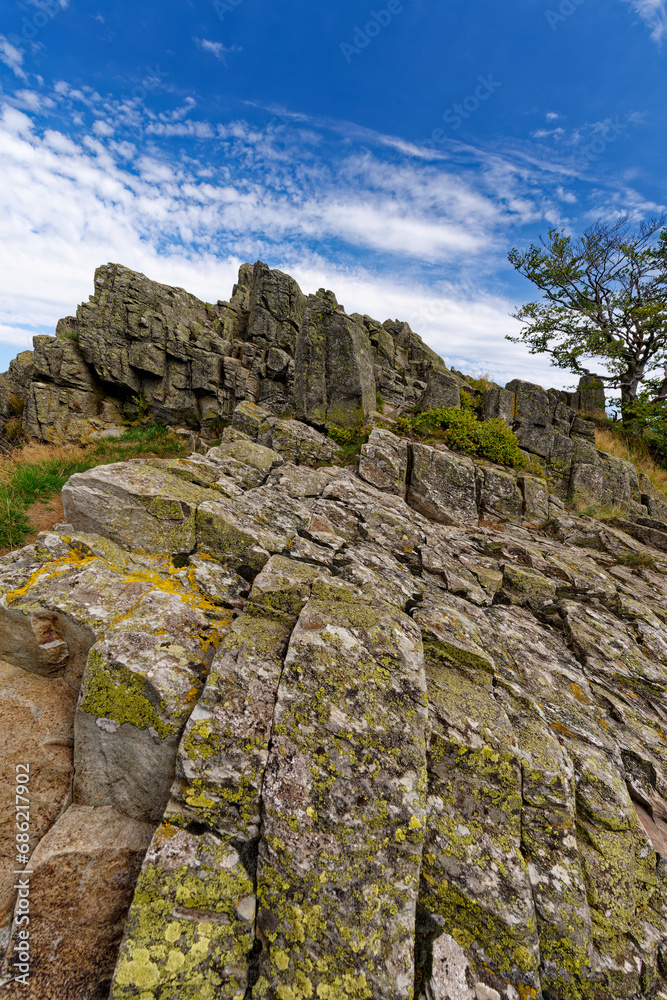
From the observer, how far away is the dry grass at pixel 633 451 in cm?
2356

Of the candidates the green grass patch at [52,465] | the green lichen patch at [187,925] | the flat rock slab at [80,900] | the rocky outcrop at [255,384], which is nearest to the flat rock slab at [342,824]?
the green lichen patch at [187,925]

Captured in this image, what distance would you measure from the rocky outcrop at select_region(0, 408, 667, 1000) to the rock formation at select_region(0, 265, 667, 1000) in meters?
0.03

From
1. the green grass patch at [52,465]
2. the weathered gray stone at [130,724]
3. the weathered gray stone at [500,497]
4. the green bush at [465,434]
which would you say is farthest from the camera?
the green bush at [465,434]

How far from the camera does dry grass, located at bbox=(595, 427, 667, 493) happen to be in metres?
23.6

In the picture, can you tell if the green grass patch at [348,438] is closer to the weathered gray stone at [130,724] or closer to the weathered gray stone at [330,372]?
the weathered gray stone at [330,372]

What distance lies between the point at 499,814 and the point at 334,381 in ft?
51.5

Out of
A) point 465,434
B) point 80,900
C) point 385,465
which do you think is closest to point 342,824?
point 80,900

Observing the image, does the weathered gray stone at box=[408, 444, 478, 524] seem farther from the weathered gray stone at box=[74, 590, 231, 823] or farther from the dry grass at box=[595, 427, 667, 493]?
the dry grass at box=[595, 427, 667, 493]

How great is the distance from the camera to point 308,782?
14.1ft

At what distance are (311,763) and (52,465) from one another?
48.0ft

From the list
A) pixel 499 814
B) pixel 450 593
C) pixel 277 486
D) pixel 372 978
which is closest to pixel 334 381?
pixel 277 486

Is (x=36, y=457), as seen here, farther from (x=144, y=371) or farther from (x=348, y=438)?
(x=348, y=438)

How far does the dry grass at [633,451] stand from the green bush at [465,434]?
406 inches

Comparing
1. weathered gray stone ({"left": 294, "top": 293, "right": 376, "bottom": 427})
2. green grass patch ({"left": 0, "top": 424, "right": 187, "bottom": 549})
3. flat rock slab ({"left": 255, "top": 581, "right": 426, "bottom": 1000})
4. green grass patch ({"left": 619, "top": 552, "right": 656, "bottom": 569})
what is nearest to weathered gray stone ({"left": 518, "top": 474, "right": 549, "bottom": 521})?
green grass patch ({"left": 619, "top": 552, "right": 656, "bottom": 569})
